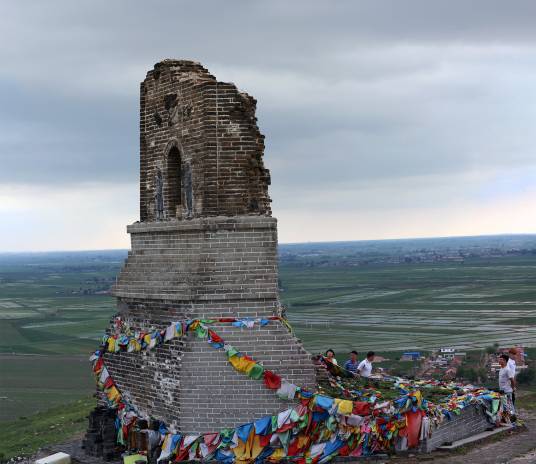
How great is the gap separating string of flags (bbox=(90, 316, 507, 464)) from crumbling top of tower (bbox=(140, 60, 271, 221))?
1938 millimetres

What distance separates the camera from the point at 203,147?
13664 millimetres

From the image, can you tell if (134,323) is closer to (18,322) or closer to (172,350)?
(172,350)

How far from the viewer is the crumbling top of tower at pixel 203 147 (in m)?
13.6

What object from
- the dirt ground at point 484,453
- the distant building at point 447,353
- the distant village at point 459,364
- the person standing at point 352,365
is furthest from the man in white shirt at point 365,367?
the distant building at point 447,353

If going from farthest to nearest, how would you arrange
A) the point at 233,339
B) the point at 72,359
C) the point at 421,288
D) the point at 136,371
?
the point at 421,288 → the point at 72,359 → the point at 136,371 → the point at 233,339

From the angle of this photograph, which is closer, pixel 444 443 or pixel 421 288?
pixel 444 443

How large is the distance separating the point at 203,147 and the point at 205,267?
183cm

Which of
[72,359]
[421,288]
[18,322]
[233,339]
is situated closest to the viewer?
[233,339]

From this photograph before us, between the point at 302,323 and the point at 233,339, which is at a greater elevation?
the point at 233,339

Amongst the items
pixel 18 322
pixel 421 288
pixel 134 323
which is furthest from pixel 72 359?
pixel 421 288

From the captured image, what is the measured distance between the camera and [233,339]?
13125mm

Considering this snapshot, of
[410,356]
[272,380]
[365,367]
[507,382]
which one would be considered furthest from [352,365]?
[410,356]

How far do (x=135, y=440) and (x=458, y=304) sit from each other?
74.7 m

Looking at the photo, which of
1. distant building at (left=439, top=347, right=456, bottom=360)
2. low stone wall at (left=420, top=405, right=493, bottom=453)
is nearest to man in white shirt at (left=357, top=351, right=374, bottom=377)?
low stone wall at (left=420, top=405, right=493, bottom=453)
